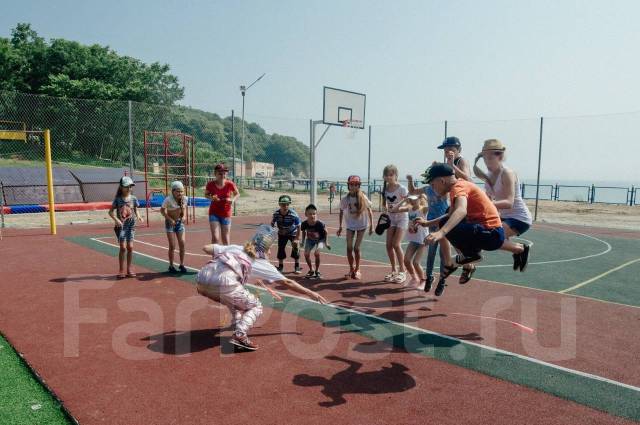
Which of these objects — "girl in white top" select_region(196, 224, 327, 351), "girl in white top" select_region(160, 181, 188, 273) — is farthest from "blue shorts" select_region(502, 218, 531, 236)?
"girl in white top" select_region(160, 181, 188, 273)

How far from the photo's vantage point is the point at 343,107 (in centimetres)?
2102

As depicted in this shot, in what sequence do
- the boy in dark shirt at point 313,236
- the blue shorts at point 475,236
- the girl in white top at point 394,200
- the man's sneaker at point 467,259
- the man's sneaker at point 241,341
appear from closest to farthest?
1. the blue shorts at point 475,236
2. the man's sneaker at point 241,341
3. the man's sneaker at point 467,259
4. the girl in white top at point 394,200
5. the boy in dark shirt at point 313,236

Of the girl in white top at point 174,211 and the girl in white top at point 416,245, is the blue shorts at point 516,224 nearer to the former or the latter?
the girl in white top at point 416,245

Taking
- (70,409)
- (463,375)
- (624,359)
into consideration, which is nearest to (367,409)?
(463,375)

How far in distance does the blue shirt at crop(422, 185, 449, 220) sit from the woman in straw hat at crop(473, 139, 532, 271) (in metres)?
1.38

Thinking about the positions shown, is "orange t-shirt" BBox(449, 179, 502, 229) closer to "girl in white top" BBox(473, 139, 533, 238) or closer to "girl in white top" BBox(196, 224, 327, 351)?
"girl in white top" BBox(473, 139, 533, 238)

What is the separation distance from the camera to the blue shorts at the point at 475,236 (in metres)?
4.92

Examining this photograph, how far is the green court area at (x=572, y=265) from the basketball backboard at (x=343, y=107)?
24.9 feet

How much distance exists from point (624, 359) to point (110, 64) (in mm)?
50023

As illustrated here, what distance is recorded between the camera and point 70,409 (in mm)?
3803

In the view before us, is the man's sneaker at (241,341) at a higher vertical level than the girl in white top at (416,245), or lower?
lower

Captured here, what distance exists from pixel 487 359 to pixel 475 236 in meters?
1.39

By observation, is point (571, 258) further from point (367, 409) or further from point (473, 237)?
point (367, 409)

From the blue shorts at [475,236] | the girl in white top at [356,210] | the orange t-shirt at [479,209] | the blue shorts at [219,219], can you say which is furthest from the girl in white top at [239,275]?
the blue shorts at [219,219]
